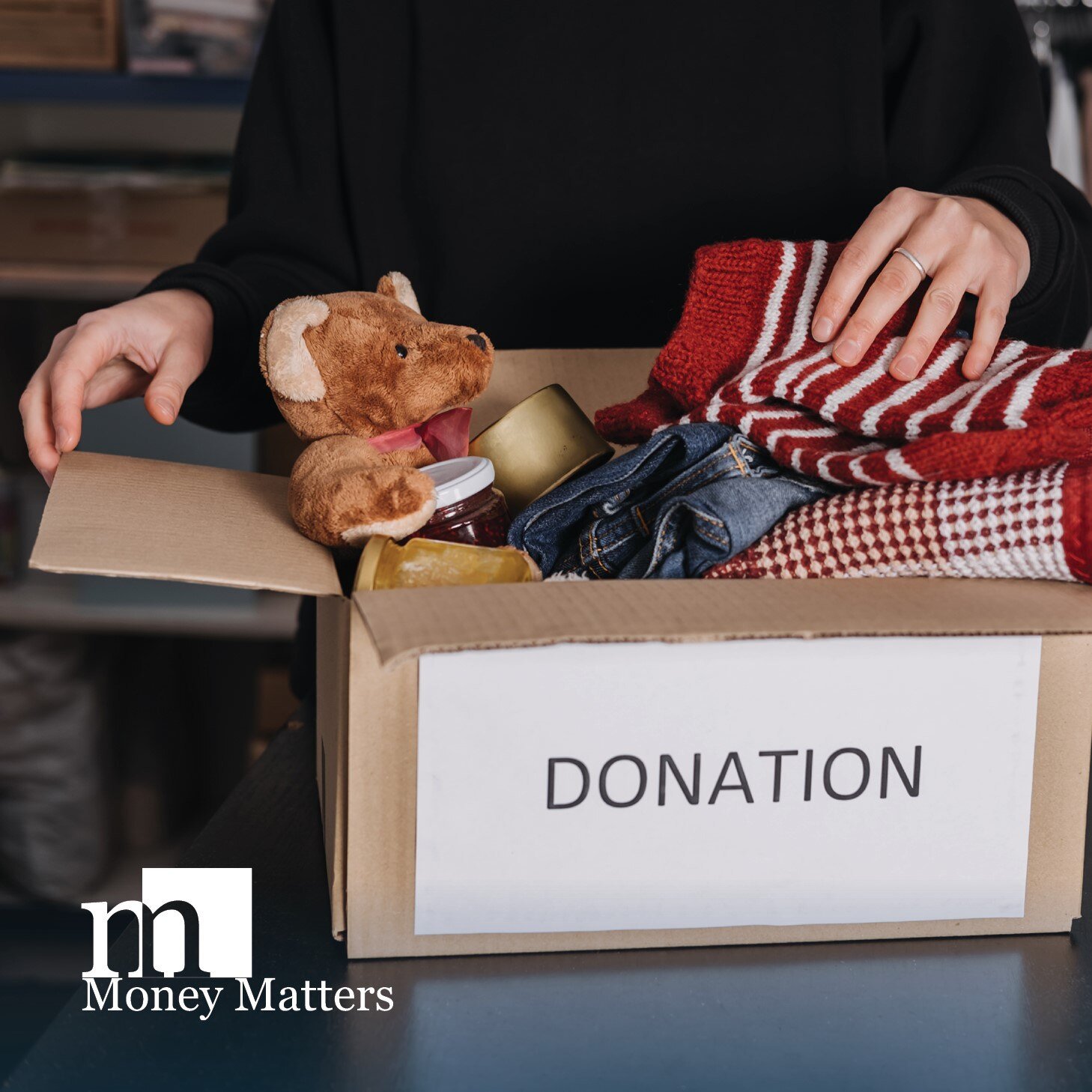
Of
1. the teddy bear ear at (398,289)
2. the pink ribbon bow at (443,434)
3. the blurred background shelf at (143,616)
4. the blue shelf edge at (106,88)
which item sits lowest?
the blurred background shelf at (143,616)

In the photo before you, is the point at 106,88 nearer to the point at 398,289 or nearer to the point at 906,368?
the point at 398,289

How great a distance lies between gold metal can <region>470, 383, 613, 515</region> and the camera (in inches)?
24.4

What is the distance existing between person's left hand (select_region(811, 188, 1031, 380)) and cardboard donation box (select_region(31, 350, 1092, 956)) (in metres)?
0.14

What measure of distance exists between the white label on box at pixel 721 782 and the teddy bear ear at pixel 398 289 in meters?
0.28

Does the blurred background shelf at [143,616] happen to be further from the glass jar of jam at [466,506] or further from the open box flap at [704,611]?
the open box flap at [704,611]

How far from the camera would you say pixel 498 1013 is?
16.2 inches

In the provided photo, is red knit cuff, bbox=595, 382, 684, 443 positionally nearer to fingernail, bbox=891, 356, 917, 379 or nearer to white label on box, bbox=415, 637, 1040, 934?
fingernail, bbox=891, 356, 917, 379

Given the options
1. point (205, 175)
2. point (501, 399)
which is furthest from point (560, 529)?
point (205, 175)

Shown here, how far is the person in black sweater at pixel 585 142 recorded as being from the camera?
2.69 ft

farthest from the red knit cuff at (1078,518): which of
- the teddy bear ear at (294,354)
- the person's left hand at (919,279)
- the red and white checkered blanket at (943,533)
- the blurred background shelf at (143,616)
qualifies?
the blurred background shelf at (143,616)

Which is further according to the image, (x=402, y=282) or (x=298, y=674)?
(x=298, y=674)

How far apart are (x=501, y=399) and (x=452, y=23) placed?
0.33m

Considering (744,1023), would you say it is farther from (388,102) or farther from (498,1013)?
(388,102)

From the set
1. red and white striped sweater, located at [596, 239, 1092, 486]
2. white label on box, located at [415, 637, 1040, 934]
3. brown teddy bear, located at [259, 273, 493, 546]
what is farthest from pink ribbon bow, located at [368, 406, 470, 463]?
white label on box, located at [415, 637, 1040, 934]
